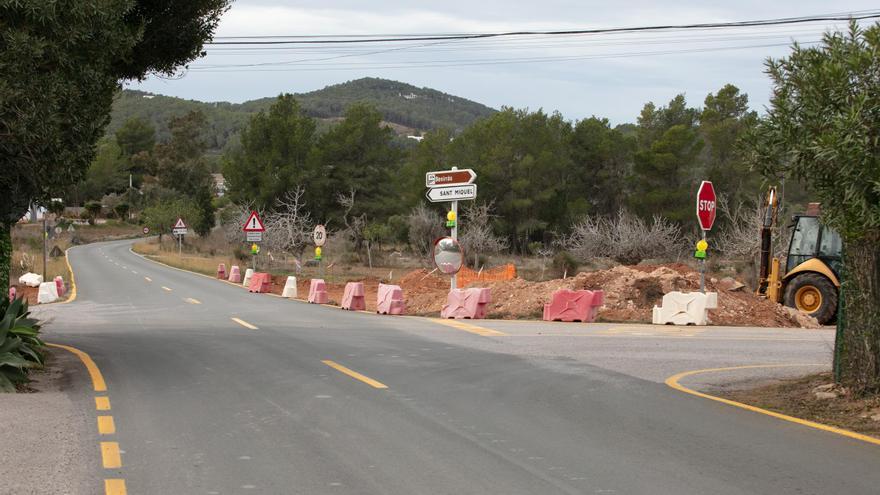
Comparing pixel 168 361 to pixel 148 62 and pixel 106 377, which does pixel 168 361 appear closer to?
pixel 106 377

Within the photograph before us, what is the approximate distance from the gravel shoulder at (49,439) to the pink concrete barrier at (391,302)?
1388 centimetres

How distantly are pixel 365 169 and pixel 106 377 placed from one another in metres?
62.4

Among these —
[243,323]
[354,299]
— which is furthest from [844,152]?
[354,299]

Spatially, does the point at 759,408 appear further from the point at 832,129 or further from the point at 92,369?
the point at 92,369

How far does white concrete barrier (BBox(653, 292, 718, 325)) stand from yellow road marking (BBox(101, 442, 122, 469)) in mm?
16188

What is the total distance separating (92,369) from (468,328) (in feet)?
29.3

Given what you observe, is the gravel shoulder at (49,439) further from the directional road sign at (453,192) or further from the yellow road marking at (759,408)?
the directional road sign at (453,192)

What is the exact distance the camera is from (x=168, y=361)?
44.2 feet

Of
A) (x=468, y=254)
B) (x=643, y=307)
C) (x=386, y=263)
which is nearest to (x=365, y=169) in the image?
(x=386, y=263)

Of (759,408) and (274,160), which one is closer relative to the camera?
(759,408)

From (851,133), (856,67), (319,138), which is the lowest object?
(851,133)

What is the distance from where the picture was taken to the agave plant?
10672mm

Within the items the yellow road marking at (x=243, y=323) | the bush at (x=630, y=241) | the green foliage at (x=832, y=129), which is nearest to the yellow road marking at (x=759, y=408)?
the green foliage at (x=832, y=129)

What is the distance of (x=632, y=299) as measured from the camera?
25.2 m
